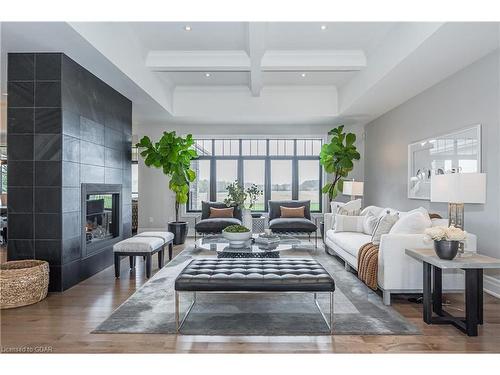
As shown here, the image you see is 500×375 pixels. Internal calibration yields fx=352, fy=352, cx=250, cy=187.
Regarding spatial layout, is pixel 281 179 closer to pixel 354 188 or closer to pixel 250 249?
pixel 354 188

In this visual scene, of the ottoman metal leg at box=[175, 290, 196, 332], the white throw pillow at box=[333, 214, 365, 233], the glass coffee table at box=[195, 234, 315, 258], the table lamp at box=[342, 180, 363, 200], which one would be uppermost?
the table lamp at box=[342, 180, 363, 200]

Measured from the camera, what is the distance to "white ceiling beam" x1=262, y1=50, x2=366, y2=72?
18.2 ft

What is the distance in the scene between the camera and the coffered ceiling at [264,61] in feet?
12.5

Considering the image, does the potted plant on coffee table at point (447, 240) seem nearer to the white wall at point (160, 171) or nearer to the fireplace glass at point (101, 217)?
the fireplace glass at point (101, 217)

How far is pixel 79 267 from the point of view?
4.38 metres

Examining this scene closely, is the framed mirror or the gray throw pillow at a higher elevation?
the framed mirror

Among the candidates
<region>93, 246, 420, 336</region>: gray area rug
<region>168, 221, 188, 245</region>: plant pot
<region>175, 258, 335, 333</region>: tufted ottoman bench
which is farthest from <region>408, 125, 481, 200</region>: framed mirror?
Result: <region>168, 221, 188, 245</region>: plant pot

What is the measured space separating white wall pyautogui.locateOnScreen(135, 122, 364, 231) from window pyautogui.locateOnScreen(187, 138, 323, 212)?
376mm

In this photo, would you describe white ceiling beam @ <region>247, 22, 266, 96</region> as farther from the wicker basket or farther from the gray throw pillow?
the wicker basket

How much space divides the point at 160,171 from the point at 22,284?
5.35 metres

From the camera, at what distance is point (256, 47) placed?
4.80m

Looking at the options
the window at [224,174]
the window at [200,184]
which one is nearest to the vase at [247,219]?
the window at [224,174]

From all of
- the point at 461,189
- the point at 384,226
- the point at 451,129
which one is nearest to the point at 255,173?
the point at 451,129

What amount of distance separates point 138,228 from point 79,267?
14.1 feet
